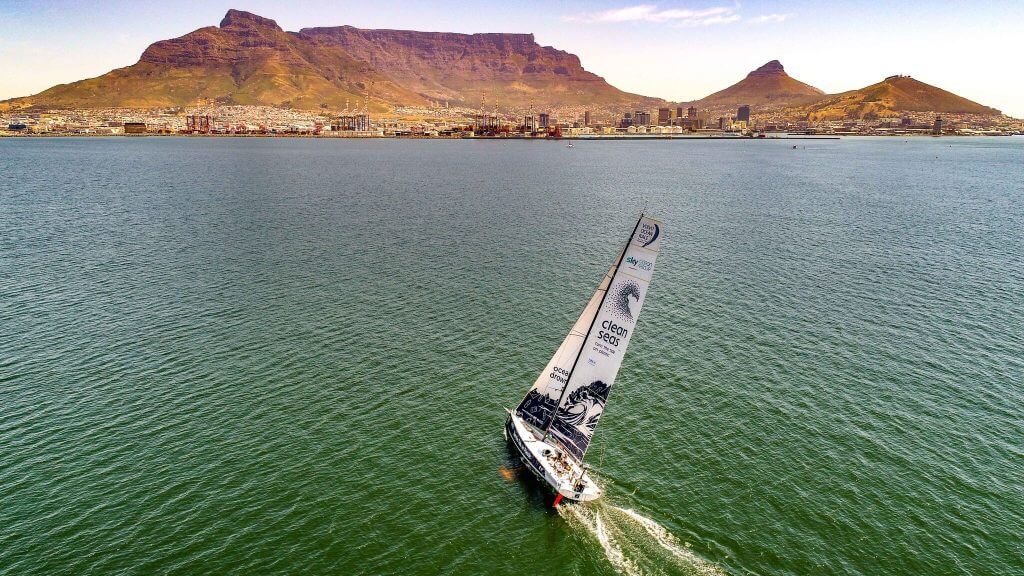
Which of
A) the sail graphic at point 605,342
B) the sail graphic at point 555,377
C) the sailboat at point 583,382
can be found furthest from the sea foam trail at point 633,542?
the sail graphic at point 555,377

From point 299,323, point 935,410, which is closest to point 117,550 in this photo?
point 299,323

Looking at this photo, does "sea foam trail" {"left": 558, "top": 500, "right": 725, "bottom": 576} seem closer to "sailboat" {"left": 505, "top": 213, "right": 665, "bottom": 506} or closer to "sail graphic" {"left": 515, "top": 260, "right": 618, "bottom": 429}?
"sailboat" {"left": 505, "top": 213, "right": 665, "bottom": 506}

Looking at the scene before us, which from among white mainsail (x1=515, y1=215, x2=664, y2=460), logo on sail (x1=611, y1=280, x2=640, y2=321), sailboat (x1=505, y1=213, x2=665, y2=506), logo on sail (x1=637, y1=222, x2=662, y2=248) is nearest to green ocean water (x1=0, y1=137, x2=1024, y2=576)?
sailboat (x1=505, y1=213, x2=665, y2=506)

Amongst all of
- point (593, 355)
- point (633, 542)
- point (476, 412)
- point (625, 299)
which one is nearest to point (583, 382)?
point (593, 355)

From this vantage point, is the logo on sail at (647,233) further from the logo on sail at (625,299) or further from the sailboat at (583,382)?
the logo on sail at (625,299)

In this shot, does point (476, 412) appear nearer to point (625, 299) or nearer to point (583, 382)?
point (583, 382)
